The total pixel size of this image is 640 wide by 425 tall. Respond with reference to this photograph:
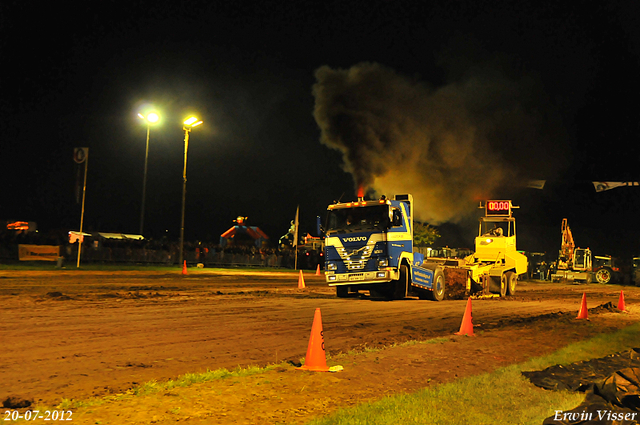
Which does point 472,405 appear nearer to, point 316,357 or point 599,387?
point 599,387

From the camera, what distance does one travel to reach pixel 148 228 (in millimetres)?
82500

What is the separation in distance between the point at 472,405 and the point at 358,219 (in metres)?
12.7

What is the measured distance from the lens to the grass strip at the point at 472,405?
5.58m

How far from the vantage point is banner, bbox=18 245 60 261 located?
3456 centimetres

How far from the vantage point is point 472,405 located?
20.4 ft

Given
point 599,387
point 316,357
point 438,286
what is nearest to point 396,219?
point 438,286

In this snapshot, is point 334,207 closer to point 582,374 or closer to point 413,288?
point 413,288

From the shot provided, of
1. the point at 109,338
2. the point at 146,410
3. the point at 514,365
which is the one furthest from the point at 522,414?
the point at 109,338

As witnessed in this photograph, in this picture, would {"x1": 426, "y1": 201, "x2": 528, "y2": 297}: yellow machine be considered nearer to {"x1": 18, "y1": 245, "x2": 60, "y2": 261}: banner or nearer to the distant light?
{"x1": 18, "y1": 245, "x2": 60, "y2": 261}: banner

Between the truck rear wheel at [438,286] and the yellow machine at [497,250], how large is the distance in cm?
379

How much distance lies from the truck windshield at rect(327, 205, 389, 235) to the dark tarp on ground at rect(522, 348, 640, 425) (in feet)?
32.6

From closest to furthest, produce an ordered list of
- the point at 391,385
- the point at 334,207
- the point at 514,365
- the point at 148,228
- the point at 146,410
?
the point at 146,410 < the point at 391,385 < the point at 514,365 < the point at 334,207 < the point at 148,228

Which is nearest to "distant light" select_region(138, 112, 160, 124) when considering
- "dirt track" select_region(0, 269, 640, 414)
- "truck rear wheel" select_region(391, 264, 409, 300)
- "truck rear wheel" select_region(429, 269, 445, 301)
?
"dirt track" select_region(0, 269, 640, 414)

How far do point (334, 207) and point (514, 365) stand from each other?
11.4 metres
